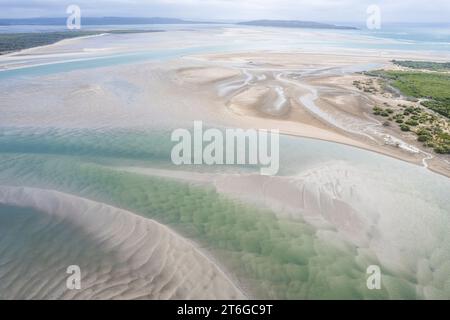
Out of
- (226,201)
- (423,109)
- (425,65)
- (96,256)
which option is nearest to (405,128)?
(423,109)

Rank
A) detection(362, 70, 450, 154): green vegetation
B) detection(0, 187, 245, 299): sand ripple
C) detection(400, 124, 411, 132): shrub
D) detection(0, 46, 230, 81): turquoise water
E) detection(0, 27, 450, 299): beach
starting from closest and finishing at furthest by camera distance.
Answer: detection(0, 187, 245, 299): sand ripple, detection(0, 27, 450, 299): beach, detection(362, 70, 450, 154): green vegetation, detection(400, 124, 411, 132): shrub, detection(0, 46, 230, 81): turquoise water

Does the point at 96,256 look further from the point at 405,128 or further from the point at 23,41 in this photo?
the point at 23,41

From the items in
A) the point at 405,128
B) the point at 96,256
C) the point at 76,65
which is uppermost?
the point at 76,65

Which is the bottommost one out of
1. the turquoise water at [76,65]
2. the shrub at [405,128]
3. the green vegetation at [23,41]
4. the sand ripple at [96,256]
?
the sand ripple at [96,256]

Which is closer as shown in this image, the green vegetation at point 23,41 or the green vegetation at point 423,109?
the green vegetation at point 423,109

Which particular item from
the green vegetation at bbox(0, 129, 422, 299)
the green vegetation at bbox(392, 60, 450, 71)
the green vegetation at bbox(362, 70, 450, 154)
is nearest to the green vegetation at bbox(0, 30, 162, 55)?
the green vegetation at bbox(0, 129, 422, 299)

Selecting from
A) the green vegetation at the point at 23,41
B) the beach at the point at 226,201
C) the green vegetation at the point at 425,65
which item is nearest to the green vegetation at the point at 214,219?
the beach at the point at 226,201

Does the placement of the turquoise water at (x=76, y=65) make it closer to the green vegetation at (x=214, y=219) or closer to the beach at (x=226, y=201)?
the beach at (x=226, y=201)

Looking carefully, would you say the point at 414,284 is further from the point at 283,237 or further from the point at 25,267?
the point at 25,267

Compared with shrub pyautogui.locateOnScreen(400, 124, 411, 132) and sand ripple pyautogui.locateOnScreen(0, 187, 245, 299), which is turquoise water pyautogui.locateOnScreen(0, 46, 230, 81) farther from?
shrub pyautogui.locateOnScreen(400, 124, 411, 132)

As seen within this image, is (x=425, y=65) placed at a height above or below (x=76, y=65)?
above
